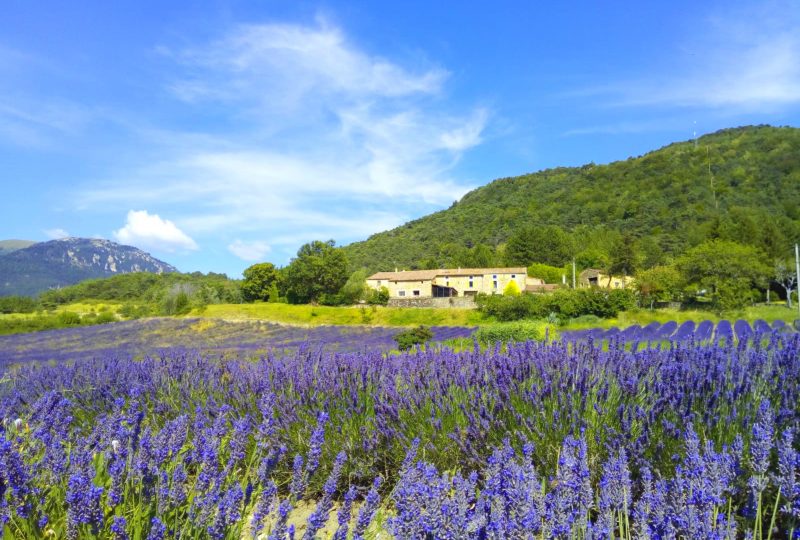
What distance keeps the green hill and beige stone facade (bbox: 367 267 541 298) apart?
13.6 meters

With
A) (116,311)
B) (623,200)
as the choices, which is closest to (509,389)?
(116,311)

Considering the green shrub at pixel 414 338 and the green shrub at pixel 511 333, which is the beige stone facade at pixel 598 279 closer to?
the green shrub at pixel 511 333

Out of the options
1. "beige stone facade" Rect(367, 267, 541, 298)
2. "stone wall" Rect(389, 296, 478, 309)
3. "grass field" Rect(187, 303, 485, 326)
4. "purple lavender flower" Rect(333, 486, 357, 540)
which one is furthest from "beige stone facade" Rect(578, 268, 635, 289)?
"purple lavender flower" Rect(333, 486, 357, 540)

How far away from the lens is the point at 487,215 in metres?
85.2

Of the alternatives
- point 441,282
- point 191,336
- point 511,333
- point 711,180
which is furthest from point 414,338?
point 711,180

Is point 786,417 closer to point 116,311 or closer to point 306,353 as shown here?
point 306,353

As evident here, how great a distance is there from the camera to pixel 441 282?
1986 inches

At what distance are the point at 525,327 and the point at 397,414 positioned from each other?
36.5 ft

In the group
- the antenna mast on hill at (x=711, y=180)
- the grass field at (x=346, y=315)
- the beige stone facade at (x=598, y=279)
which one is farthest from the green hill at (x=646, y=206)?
the grass field at (x=346, y=315)

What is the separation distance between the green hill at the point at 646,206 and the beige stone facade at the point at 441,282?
1363cm

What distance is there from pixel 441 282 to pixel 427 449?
47.8 meters

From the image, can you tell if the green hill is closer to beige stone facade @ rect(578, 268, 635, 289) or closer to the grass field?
beige stone facade @ rect(578, 268, 635, 289)

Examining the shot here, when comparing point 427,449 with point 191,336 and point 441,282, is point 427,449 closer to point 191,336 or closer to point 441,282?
point 191,336

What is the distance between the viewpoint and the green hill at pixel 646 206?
53.0 m
